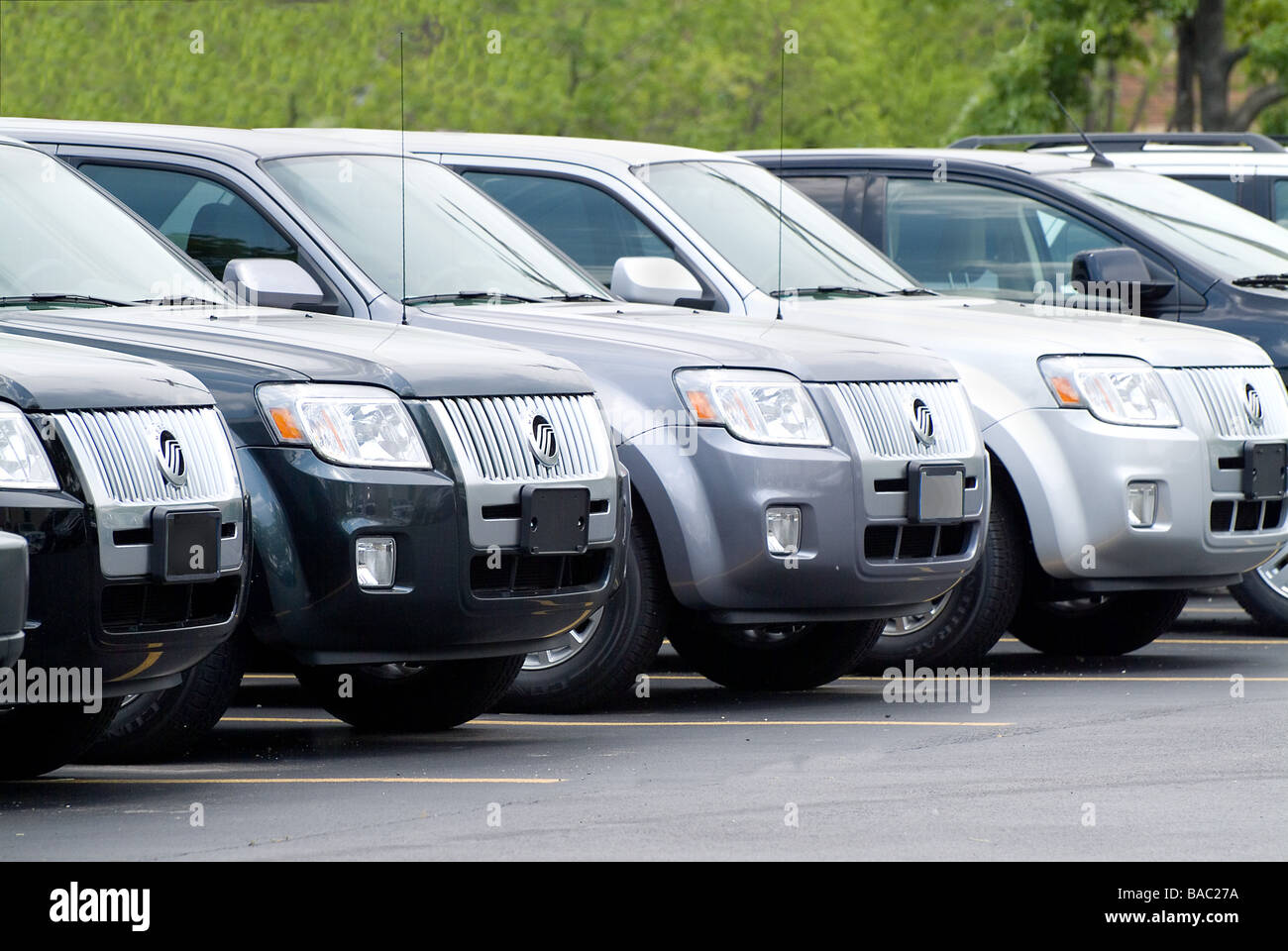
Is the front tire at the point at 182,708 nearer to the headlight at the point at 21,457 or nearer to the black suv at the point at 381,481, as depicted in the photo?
the black suv at the point at 381,481

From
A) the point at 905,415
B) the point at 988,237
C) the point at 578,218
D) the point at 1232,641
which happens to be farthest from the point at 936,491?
the point at 988,237

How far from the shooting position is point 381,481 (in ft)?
25.0

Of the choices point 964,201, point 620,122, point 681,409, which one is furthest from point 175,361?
point 620,122

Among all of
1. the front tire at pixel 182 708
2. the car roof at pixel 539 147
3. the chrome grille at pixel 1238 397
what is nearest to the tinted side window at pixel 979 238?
the car roof at pixel 539 147

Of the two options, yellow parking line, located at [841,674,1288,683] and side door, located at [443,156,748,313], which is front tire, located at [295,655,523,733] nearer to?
yellow parking line, located at [841,674,1288,683]

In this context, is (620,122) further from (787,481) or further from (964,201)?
(787,481)

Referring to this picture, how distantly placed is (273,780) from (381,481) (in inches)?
37.1

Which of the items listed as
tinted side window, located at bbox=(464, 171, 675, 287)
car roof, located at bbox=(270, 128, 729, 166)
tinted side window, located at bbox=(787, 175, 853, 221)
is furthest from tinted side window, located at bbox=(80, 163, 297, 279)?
tinted side window, located at bbox=(787, 175, 853, 221)

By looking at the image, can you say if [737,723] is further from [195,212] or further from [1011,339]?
[195,212]

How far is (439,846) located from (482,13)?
102ft

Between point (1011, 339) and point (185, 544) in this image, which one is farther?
point (1011, 339)

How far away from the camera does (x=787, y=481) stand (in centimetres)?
884

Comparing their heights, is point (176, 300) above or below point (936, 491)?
above

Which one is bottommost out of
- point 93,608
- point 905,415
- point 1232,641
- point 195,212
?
point 1232,641
